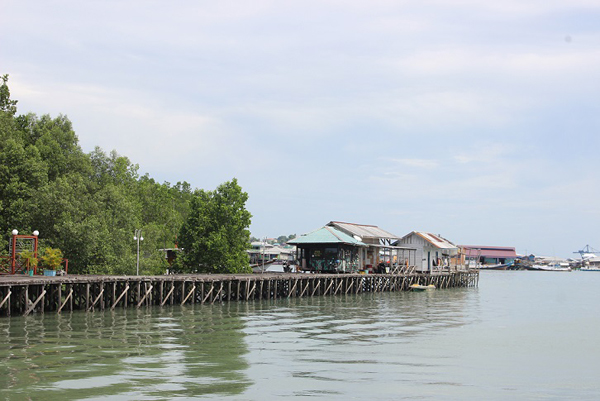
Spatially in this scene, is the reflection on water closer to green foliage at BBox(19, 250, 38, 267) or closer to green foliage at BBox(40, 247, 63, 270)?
green foliage at BBox(19, 250, 38, 267)

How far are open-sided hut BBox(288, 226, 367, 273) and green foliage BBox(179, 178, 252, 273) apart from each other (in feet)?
17.3

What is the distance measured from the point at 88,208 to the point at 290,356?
34.2 m

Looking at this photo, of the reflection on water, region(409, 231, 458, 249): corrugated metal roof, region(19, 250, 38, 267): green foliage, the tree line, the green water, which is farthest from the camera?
region(409, 231, 458, 249): corrugated metal roof

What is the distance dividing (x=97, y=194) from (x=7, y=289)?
22.7 metres

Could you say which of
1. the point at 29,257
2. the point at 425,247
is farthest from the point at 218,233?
the point at 425,247

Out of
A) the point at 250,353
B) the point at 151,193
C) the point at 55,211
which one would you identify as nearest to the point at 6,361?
the point at 250,353

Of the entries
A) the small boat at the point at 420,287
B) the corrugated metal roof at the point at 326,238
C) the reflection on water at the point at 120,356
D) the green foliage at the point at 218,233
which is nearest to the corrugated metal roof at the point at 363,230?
the corrugated metal roof at the point at 326,238

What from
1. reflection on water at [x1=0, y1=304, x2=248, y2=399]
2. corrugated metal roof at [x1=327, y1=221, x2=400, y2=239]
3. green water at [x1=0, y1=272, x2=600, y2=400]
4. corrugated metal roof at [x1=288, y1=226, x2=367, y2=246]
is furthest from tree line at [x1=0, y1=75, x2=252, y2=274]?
reflection on water at [x1=0, y1=304, x2=248, y2=399]

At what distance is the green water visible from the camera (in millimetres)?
19266

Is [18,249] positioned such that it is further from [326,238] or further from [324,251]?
[324,251]

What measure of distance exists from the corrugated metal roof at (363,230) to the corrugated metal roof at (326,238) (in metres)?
3.69

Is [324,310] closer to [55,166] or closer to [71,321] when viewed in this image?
[71,321]

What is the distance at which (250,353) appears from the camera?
84.3 feet

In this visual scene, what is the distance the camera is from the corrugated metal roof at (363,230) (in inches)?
2869
